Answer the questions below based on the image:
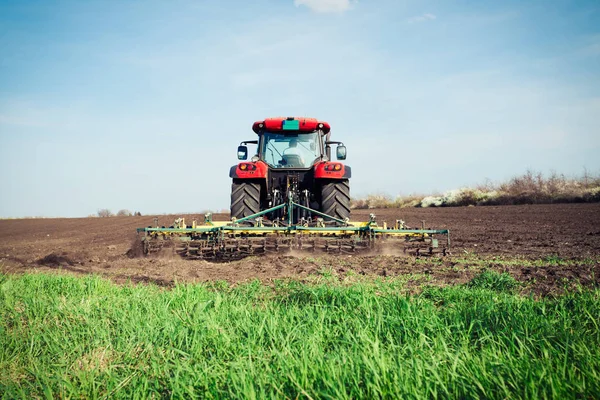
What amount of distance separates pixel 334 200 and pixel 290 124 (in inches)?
61.2

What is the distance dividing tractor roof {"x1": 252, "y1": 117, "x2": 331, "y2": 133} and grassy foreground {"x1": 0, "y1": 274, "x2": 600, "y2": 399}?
459 cm

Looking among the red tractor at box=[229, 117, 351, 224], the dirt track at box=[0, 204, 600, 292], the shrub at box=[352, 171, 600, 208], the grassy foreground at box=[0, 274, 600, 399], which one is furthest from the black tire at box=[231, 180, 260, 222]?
the shrub at box=[352, 171, 600, 208]

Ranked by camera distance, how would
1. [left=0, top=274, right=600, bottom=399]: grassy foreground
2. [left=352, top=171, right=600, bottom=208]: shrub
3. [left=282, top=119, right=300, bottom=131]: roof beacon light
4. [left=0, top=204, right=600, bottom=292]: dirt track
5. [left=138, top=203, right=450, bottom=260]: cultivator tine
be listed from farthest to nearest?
[left=352, top=171, right=600, bottom=208]: shrub → [left=282, top=119, right=300, bottom=131]: roof beacon light → [left=138, top=203, right=450, bottom=260]: cultivator tine → [left=0, top=204, right=600, bottom=292]: dirt track → [left=0, top=274, right=600, bottom=399]: grassy foreground

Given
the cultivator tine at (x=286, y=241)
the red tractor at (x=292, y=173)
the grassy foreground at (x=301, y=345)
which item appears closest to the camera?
the grassy foreground at (x=301, y=345)

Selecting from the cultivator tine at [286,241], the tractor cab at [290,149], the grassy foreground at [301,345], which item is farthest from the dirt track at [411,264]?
the tractor cab at [290,149]

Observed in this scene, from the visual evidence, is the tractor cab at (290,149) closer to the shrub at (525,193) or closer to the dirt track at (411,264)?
the dirt track at (411,264)

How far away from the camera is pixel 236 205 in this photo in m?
7.91

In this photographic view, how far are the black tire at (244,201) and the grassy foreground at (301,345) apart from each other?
3.96 metres

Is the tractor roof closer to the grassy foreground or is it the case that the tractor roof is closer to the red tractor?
the red tractor

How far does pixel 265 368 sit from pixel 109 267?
4.93 meters

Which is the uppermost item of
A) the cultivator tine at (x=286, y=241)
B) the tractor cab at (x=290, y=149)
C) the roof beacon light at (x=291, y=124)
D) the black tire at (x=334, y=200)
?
the roof beacon light at (x=291, y=124)

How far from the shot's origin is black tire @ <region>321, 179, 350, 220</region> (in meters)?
7.83

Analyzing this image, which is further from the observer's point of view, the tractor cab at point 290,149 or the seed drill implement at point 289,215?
the tractor cab at point 290,149

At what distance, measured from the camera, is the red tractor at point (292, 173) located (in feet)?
25.7
